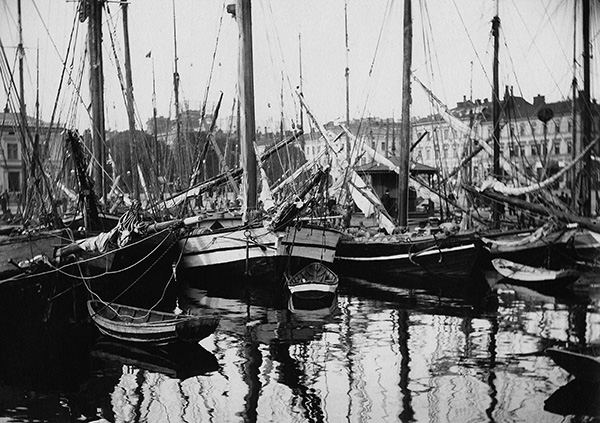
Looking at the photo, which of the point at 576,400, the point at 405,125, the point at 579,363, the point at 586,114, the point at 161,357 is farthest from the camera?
the point at 405,125

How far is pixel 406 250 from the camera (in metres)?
27.9

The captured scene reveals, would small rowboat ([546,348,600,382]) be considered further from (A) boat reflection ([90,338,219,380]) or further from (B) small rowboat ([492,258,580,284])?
(B) small rowboat ([492,258,580,284])

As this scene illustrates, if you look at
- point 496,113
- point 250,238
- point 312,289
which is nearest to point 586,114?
A: point 312,289

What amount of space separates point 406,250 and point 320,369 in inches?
543

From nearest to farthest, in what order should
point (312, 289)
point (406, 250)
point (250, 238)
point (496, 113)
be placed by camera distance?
point (312, 289) < point (250, 238) < point (406, 250) < point (496, 113)

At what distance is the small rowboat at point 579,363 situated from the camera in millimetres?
11953

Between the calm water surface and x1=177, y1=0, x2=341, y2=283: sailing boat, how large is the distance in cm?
348

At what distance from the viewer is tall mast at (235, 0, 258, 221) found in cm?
2634

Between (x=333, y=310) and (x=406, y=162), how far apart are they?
10.5m

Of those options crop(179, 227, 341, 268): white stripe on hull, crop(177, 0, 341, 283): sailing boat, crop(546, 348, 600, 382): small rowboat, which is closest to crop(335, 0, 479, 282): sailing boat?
crop(177, 0, 341, 283): sailing boat

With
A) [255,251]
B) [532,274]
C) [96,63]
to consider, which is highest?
[96,63]

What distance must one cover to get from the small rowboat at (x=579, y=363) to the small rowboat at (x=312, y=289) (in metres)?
10.8

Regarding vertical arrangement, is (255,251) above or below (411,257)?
above

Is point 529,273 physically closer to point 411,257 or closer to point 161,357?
point 411,257
